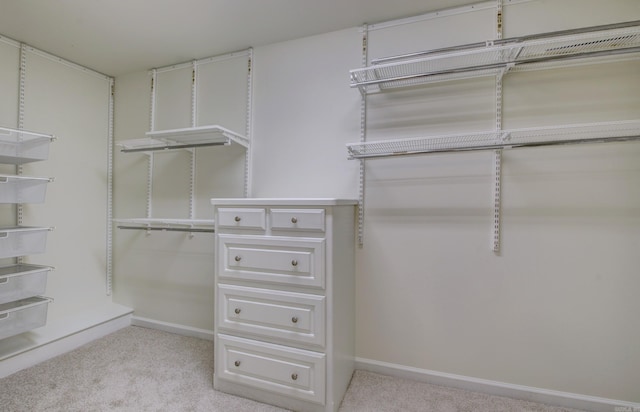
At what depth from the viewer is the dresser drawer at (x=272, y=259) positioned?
148 centimetres

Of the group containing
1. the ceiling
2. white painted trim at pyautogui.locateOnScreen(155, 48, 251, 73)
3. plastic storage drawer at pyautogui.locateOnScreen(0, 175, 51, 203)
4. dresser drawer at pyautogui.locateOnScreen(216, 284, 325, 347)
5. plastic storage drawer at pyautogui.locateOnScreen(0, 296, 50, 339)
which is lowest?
plastic storage drawer at pyautogui.locateOnScreen(0, 296, 50, 339)

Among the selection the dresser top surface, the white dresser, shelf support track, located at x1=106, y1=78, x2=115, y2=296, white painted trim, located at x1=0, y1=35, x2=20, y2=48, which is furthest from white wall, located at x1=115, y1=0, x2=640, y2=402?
white painted trim, located at x1=0, y1=35, x2=20, y2=48

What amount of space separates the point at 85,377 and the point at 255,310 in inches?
49.1

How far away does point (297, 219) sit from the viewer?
4.89 feet

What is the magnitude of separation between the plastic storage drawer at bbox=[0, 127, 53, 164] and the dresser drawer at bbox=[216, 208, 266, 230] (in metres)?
1.42

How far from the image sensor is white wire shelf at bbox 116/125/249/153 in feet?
6.44

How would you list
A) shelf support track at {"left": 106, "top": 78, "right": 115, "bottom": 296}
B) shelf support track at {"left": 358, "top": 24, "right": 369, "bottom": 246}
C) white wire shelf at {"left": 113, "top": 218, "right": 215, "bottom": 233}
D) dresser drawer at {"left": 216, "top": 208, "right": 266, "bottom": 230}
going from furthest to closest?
1. shelf support track at {"left": 106, "top": 78, "right": 115, "bottom": 296}
2. white wire shelf at {"left": 113, "top": 218, "right": 215, "bottom": 233}
3. shelf support track at {"left": 358, "top": 24, "right": 369, "bottom": 246}
4. dresser drawer at {"left": 216, "top": 208, "right": 266, "bottom": 230}

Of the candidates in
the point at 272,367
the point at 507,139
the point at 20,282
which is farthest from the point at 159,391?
the point at 507,139

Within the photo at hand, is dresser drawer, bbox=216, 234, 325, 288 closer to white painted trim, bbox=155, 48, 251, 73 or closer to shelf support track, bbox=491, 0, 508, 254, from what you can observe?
shelf support track, bbox=491, 0, 508, 254

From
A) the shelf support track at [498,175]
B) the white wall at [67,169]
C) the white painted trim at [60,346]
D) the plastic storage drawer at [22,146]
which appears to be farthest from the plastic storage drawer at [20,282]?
the shelf support track at [498,175]

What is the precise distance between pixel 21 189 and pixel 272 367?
6.68 ft

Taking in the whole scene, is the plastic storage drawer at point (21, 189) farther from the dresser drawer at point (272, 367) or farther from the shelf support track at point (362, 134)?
the shelf support track at point (362, 134)

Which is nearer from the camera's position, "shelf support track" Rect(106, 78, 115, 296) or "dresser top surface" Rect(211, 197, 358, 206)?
"dresser top surface" Rect(211, 197, 358, 206)

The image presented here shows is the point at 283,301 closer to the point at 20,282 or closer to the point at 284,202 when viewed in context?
the point at 284,202
